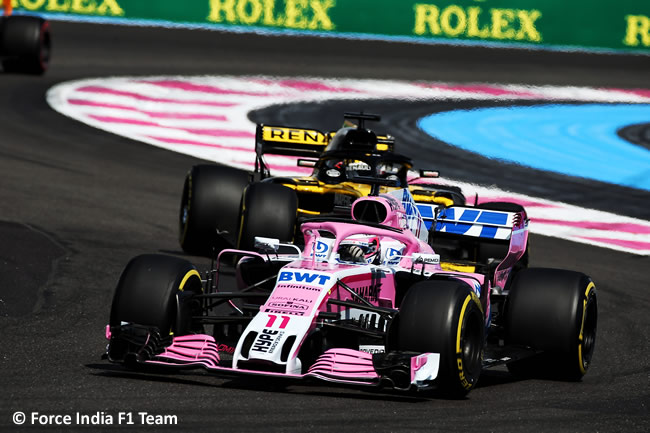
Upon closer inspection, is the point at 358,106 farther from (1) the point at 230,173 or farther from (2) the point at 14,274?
(2) the point at 14,274

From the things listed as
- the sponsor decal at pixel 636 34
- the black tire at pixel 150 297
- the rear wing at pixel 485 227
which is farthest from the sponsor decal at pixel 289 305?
the sponsor decal at pixel 636 34

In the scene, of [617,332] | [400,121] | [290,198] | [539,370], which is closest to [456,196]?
[290,198]

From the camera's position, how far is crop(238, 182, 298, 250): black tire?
1150 cm

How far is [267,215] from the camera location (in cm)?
1154

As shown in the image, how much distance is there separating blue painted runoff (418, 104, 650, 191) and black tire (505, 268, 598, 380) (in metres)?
9.27

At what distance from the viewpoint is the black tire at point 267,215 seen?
11.5m

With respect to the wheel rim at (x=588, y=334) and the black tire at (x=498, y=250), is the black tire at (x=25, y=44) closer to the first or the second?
the black tire at (x=498, y=250)

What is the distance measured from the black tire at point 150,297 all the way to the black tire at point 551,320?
2.17 meters

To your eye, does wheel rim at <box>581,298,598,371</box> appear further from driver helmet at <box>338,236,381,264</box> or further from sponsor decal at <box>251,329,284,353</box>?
sponsor decal at <box>251,329,284,353</box>

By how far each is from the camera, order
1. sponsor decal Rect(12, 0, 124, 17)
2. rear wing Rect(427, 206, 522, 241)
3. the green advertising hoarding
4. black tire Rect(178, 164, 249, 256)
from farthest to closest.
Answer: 1. the green advertising hoarding
2. sponsor decal Rect(12, 0, 124, 17)
3. black tire Rect(178, 164, 249, 256)
4. rear wing Rect(427, 206, 522, 241)

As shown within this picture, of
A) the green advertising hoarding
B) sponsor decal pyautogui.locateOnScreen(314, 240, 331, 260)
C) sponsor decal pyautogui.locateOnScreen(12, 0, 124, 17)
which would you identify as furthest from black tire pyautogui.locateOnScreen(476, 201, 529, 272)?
sponsor decal pyautogui.locateOnScreen(12, 0, 124, 17)

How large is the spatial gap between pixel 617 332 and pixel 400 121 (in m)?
11.6

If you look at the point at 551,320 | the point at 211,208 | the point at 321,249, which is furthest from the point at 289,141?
the point at 551,320

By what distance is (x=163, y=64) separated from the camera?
2527cm
